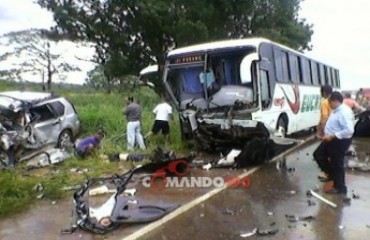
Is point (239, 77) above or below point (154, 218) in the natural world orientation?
above

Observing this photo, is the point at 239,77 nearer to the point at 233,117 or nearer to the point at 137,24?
the point at 233,117

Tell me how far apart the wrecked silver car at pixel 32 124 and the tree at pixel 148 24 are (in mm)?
8227

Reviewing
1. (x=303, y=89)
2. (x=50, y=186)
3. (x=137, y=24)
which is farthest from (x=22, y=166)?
(x=137, y=24)

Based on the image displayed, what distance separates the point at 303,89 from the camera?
55.0 ft

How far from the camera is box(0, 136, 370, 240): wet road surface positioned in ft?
19.3

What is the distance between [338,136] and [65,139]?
8831 millimetres

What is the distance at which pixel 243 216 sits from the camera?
6719 millimetres

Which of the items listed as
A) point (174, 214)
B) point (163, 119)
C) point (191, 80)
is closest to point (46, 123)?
point (163, 119)

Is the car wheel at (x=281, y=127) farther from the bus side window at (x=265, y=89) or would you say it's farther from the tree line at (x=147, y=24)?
the tree line at (x=147, y=24)

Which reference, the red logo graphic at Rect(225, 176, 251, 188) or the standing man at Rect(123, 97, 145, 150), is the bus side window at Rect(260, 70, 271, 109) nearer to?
the red logo graphic at Rect(225, 176, 251, 188)

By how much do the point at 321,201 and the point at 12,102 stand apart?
8138 mm

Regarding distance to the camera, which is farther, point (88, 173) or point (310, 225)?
point (88, 173)

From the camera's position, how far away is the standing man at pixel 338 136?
25.4 feet

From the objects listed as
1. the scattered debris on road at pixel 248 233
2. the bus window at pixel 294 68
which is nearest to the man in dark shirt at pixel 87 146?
the scattered debris on road at pixel 248 233
